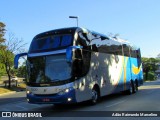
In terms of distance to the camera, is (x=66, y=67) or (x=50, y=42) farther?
(x=50, y=42)

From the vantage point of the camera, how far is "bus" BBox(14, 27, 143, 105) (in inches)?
612

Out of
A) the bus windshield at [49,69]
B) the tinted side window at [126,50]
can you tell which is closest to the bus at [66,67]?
the bus windshield at [49,69]

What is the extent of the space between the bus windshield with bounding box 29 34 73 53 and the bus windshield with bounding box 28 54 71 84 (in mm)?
531

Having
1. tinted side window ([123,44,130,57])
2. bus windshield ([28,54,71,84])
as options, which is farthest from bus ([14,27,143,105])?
tinted side window ([123,44,130,57])

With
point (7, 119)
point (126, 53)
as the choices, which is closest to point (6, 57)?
point (126, 53)

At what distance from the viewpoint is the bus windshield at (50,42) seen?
16.3m

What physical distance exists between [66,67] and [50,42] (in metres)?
1.77

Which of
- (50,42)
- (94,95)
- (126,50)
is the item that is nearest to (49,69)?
(50,42)

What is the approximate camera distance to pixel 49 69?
52.0ft

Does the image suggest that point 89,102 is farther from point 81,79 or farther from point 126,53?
Answer: point 126,53

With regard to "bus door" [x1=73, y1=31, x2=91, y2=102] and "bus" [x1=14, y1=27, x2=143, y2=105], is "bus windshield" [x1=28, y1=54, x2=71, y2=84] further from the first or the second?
"bus door" [x1=73, y1=31, x2=91, y2=102]

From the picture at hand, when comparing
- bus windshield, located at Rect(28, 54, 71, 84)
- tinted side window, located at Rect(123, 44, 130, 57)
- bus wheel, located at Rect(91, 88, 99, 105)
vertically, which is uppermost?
tinted side window, located at Rect(123, 44, 130, 57)

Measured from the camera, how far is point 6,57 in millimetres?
49750

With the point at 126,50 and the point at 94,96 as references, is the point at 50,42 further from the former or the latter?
the point at 126,50
